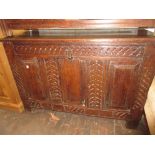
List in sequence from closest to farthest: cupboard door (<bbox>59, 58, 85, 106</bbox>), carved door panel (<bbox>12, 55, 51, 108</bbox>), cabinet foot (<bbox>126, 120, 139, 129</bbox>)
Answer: cupboard door (<bbox>59, 58, 85, 106</bbox>), carved door panel (<bbox>12, 55, 51, 108</bbox>), cabinet foot (<bbox>126, 120, 139, 129</bbox>)

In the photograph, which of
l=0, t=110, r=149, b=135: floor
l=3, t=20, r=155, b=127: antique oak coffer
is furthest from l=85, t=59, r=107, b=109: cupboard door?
l=0, t=110, r=149, b=135: floor

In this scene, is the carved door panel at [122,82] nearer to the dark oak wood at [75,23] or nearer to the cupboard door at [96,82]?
the cupboard door at [96,82]

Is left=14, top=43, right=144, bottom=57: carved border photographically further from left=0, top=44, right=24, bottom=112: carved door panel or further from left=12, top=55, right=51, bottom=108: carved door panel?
left=0, top=44, right=24, bottom=112: carved door panel

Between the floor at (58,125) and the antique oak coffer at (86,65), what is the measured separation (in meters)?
0.17

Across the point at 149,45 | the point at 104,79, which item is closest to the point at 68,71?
the point at 104,79

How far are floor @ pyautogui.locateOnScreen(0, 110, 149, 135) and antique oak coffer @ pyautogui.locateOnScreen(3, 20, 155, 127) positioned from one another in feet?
0.57

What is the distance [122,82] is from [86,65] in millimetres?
405

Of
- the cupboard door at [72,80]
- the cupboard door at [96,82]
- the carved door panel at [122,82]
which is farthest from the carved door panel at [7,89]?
the carved door panel at [122,82]

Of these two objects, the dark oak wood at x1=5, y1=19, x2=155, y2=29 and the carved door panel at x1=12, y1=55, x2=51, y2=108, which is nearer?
the dark oak wood at x1=5, y1=19, x2=155, y2=29

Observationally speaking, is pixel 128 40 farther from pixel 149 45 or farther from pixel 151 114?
pixel 151 114

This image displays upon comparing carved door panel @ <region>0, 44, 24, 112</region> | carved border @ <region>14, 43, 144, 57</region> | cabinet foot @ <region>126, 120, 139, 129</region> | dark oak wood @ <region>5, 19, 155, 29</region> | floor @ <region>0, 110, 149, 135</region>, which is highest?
dark oak wood @ <region>5, 19, 155, 29</region>

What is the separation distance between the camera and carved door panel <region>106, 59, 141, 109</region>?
1414mm

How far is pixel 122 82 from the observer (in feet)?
4.98

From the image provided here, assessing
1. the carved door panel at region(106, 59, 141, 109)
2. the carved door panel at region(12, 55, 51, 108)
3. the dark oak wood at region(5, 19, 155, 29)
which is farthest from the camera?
the carved door panel at region(12, 55, 51, 108)
